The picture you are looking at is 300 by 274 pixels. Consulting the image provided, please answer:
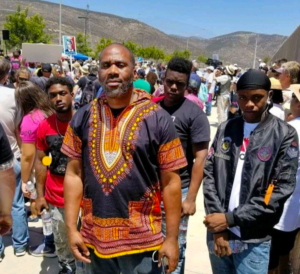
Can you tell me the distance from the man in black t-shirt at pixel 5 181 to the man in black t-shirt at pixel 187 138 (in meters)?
1.27

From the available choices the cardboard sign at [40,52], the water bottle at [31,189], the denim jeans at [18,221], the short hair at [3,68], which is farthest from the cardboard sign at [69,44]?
the water bottle at [31,189]

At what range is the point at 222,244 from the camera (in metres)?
2.12

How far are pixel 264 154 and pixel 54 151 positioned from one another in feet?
5.65

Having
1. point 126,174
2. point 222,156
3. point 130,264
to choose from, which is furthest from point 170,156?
point 130,264

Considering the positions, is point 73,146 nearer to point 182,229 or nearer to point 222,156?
point 222,156

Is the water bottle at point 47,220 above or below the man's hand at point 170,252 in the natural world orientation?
below

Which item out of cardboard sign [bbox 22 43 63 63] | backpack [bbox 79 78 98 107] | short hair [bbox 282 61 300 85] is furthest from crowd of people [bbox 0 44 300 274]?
cardboard sign [bbox 22 43 63 63]

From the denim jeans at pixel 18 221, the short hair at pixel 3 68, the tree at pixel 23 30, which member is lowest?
the denim jeans at pixel 18 221

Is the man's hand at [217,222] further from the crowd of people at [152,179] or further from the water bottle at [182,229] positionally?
the water bottle at [182,229]

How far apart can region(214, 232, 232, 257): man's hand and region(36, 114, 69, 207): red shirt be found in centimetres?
141

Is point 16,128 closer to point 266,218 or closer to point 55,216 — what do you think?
point 55,216

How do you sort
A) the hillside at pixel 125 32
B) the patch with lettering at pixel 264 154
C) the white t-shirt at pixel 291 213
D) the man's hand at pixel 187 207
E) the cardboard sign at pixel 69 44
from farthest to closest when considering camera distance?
1. the hillside at pixel 125 32
2. the cardboard sign at pixel 69 44
3. the man's hand at pixel 187 207
4. the white t-shirt at pixel 291 213
5. the patch with lettering at pixel 264 154

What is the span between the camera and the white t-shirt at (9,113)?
346cm

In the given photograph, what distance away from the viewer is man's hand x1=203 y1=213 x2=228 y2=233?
6.81 feet
